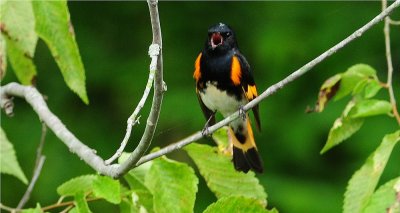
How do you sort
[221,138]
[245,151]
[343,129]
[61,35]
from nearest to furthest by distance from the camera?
[61,35] → [343,129] → [221,138] → [245,151]

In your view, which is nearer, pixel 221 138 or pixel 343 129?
pixel 343 129

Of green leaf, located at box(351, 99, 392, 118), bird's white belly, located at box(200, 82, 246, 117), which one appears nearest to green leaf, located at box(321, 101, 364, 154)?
green leaf, located at box(351, 99, 392, 118)

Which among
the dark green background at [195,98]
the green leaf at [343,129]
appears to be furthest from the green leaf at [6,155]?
the dark green background at [195,98]

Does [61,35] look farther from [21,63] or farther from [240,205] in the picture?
[240,205]

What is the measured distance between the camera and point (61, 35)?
198 centimetres

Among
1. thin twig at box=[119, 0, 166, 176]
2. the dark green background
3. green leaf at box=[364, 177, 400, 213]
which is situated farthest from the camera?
the dark green background

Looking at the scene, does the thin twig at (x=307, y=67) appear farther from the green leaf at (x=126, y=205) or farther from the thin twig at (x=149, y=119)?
the green leaf at (x=126, y=205)

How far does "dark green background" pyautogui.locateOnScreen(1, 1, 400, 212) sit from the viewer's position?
5285mm

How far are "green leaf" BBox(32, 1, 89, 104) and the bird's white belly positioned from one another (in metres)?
0.84

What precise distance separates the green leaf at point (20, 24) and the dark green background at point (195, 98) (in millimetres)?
3024

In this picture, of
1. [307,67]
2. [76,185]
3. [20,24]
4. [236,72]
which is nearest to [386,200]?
[307,67]

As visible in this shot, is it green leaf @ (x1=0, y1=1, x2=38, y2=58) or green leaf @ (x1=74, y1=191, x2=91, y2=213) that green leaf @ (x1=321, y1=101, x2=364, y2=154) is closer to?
green leaf @ (x1=74, y1=191, x2=91, y2=213)

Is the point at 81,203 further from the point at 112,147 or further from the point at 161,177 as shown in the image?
the point at 112,147

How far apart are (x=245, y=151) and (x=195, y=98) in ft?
7.99
